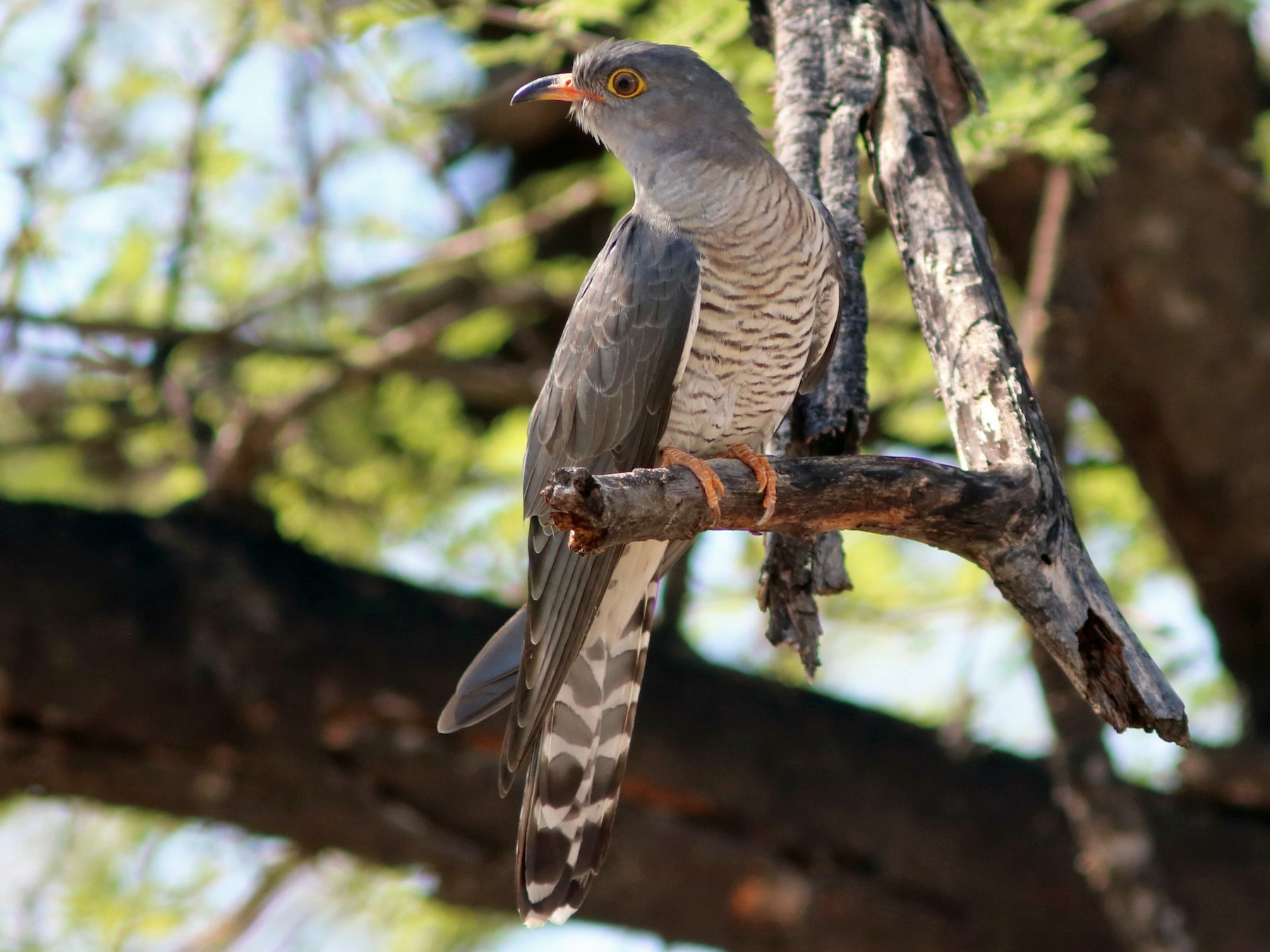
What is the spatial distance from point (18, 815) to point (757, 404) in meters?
4.54

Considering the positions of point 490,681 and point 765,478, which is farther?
point 490,681

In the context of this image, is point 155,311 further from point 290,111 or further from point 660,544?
point 660,544

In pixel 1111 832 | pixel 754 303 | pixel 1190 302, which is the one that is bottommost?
pixel 1111 832

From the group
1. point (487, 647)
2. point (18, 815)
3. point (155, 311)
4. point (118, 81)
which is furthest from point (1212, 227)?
point (18, 815)

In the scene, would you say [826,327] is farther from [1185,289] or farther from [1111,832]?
[1185,289]

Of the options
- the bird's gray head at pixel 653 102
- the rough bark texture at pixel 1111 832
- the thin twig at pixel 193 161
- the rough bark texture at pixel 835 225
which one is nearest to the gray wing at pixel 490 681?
the rough bark texture at pixel 835 225

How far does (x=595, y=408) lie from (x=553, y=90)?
94cm

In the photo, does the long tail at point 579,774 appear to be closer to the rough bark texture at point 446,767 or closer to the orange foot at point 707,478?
the orange foot at point 707,478

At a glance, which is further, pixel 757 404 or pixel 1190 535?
pixel 1190 535

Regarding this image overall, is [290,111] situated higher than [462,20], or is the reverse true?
[462,20]

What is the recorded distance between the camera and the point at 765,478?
7.97 feet

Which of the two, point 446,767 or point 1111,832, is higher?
point 1111,832

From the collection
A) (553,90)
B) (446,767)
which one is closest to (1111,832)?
(446,767)

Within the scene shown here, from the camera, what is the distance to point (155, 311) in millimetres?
5324
